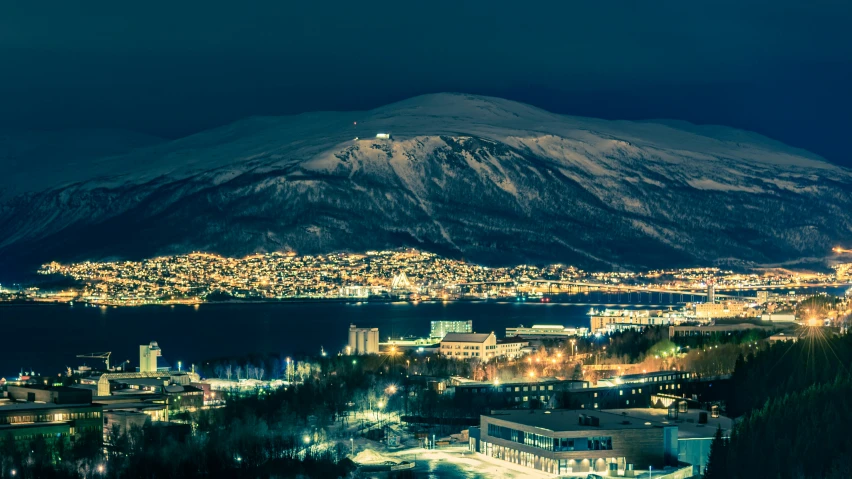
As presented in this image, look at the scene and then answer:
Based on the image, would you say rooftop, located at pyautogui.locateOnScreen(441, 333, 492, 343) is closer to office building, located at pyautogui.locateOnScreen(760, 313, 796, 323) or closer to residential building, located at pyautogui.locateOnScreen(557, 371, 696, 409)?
office building, located at pyautogui.locateOnScreen(760, 313, 796, 323)

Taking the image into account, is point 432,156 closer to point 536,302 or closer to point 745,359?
point 536,302

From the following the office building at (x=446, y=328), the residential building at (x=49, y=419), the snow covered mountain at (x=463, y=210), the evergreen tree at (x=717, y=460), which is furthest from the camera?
the snow covered mountain at (x=463, y=210)

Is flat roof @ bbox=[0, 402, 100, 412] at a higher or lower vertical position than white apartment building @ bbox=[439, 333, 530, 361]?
lower

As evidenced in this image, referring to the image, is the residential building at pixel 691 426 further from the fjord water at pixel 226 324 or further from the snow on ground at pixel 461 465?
the fjord water at pixel 226 324

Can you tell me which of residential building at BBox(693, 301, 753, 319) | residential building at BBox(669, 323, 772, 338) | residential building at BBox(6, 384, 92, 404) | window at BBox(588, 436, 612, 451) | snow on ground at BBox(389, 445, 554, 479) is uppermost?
residential building at BBox(693, 301, 753, 319)

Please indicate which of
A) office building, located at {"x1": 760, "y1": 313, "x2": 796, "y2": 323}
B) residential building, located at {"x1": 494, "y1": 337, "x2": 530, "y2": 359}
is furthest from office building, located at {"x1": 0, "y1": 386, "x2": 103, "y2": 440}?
office building, located at {"x1": 760, "y1": 313, "x2": 796, "y2": 323}

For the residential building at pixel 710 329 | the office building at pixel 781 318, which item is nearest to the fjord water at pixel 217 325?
the residential building at pixel 710 329

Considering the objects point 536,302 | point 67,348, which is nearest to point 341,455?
point 67,348
